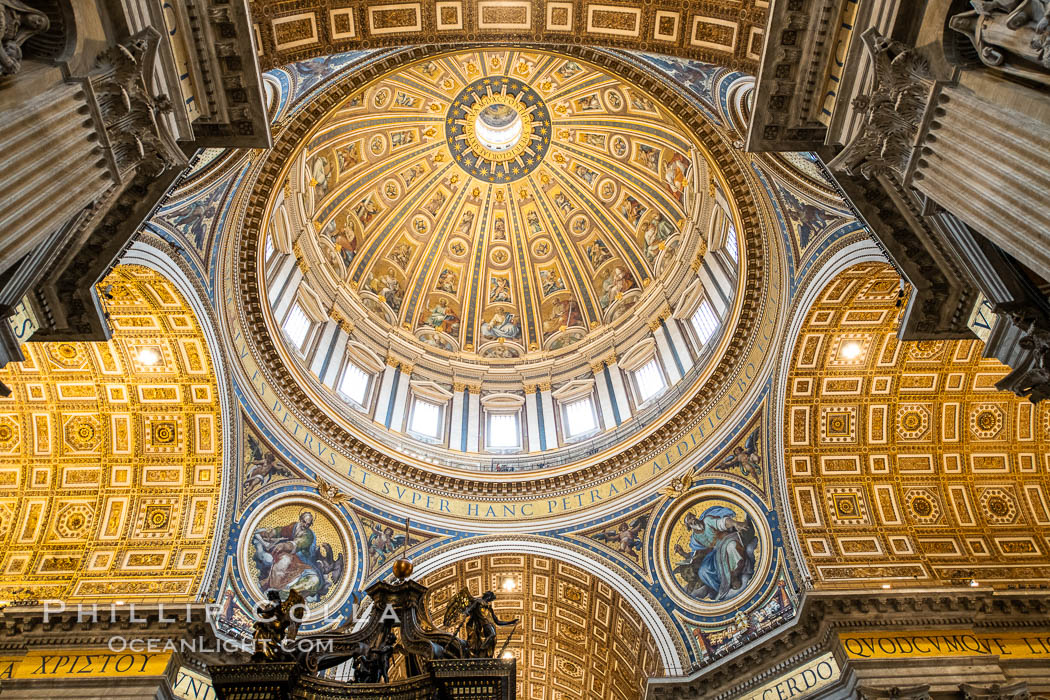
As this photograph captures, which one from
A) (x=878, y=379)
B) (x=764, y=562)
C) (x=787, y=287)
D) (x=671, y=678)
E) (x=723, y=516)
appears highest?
(x=787, y=287)

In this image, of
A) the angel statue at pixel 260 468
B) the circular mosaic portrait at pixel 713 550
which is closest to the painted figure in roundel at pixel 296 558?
the angel statue at pixel 260 468

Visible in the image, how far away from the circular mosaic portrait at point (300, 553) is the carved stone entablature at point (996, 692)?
1365 cm

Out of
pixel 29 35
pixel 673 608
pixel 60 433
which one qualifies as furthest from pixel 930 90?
pixel 60 433

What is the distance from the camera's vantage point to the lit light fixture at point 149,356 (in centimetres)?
1636

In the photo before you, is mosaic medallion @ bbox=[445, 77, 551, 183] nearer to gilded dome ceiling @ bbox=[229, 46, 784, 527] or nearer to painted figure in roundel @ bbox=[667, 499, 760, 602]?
gilded dome ceiling @ bbox=[229, 46, 784, 527]

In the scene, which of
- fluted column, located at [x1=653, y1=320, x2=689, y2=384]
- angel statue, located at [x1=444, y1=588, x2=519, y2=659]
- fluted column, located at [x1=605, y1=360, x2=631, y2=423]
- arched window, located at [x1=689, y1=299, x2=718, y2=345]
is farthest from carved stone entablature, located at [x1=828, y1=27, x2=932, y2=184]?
fluted column, located at [x1=605, y1=360, x2=631, y2=423]

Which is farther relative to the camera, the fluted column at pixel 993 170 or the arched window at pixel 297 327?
the arched window at pixel 297 327

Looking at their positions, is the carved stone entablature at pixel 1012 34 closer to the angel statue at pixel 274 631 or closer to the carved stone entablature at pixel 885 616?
the angel statue at pixel 274 631

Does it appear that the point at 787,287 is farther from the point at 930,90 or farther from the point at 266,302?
the point at 266,302

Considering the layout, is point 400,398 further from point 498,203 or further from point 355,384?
point 498,203

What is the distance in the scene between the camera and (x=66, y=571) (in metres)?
15.7

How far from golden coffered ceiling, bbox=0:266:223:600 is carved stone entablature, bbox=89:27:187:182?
7.81 metres

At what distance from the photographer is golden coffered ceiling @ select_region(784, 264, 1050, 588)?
16.7 m

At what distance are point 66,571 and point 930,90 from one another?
17986 millimetres
